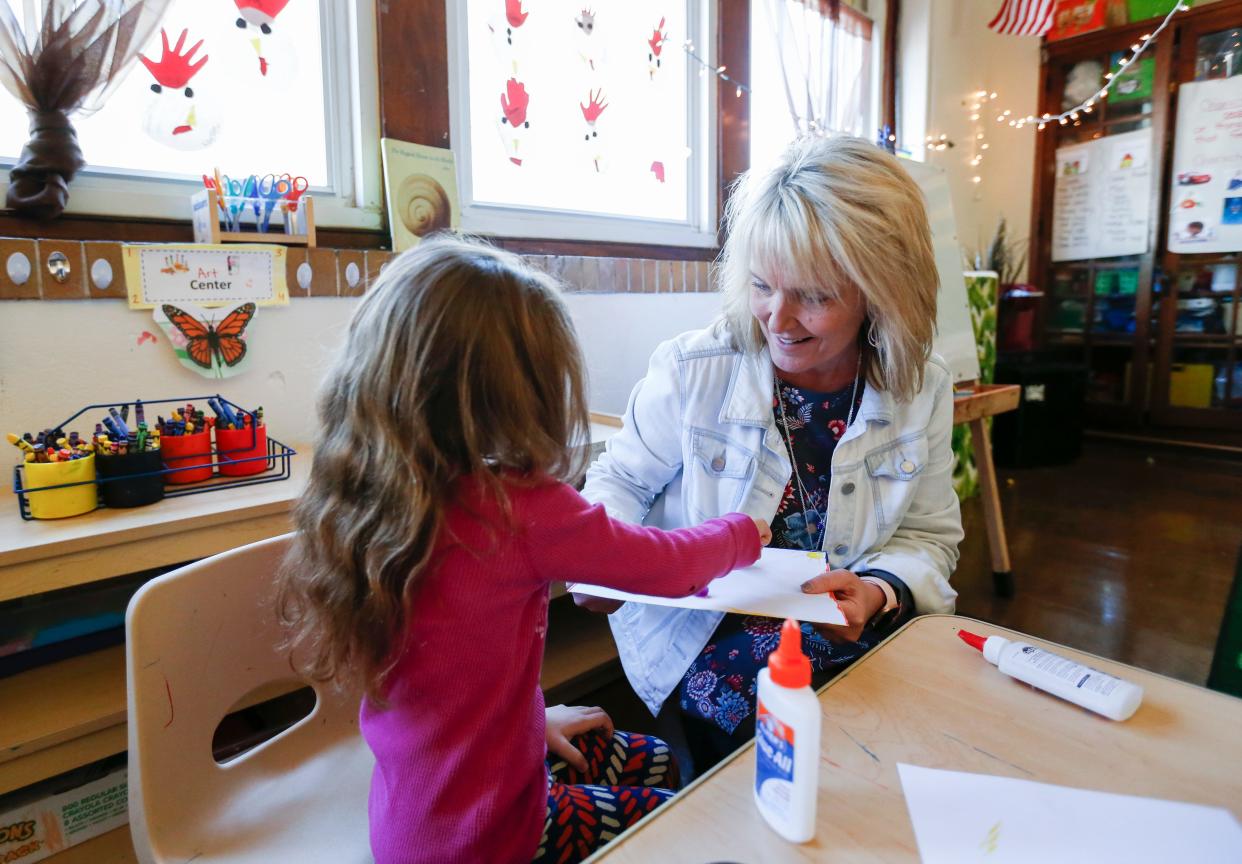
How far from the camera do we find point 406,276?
0.66 metres

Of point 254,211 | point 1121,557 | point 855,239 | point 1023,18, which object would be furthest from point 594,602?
point 1023,18

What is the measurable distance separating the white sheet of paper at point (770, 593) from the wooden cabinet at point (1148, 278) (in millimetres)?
4421

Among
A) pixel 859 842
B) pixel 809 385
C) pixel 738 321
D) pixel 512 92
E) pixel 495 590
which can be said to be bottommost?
pixel 859 842

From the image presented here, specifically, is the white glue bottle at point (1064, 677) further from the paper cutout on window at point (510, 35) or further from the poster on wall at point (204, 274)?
the paper cutout on window at point (510, 35)

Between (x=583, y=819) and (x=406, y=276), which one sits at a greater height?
(x=406, y=276)

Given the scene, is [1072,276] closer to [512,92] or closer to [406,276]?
[512,92]

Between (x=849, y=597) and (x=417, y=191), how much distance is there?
4.59ft

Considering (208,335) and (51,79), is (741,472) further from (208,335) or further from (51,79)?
(51,79)

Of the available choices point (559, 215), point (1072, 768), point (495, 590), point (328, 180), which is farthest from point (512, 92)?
point (1072, 768)

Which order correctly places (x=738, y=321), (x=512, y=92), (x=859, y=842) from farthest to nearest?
(x=512, y=92) < (x=738, y=321) < (x=859, y=842)

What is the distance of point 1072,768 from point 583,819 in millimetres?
455

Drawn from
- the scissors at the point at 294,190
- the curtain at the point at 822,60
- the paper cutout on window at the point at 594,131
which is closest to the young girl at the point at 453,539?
the scissors at the point at 294,190

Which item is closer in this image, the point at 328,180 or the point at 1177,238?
the point at 328,180

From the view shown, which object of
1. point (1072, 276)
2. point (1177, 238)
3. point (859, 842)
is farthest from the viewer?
point (1072, 276)
